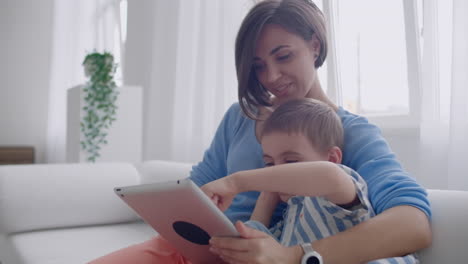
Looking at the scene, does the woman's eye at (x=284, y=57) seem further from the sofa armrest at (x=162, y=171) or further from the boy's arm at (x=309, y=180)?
the sofa armrest at (x=162, y=171)

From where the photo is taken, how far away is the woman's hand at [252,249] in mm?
865

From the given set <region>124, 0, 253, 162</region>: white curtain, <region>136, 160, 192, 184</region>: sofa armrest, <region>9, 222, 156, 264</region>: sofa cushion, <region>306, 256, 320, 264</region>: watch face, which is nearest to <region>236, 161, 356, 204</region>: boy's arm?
<region>306, 256, 320, 264</region>: watch face

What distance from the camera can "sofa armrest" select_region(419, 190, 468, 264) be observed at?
97cm

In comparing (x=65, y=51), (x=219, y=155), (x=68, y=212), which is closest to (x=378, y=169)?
(x=219, y=155)

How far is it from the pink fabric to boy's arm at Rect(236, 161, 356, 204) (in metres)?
0.35

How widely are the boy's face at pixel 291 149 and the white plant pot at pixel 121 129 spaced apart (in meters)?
2.55

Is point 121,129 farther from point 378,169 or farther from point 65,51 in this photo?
point 378,169

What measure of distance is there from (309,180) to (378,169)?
0.26m

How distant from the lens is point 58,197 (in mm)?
1896

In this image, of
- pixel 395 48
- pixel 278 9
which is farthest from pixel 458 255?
pixel 395 48

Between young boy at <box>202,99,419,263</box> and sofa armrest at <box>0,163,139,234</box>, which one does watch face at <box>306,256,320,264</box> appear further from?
sofa armrest at <box>0,163,139,234</box>

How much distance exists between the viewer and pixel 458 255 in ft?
3.18

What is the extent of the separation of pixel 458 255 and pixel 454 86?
1023 millimetres

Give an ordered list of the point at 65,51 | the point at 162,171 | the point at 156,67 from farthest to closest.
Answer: the point at 65,51, the point at 156,67, the point at 162,171
